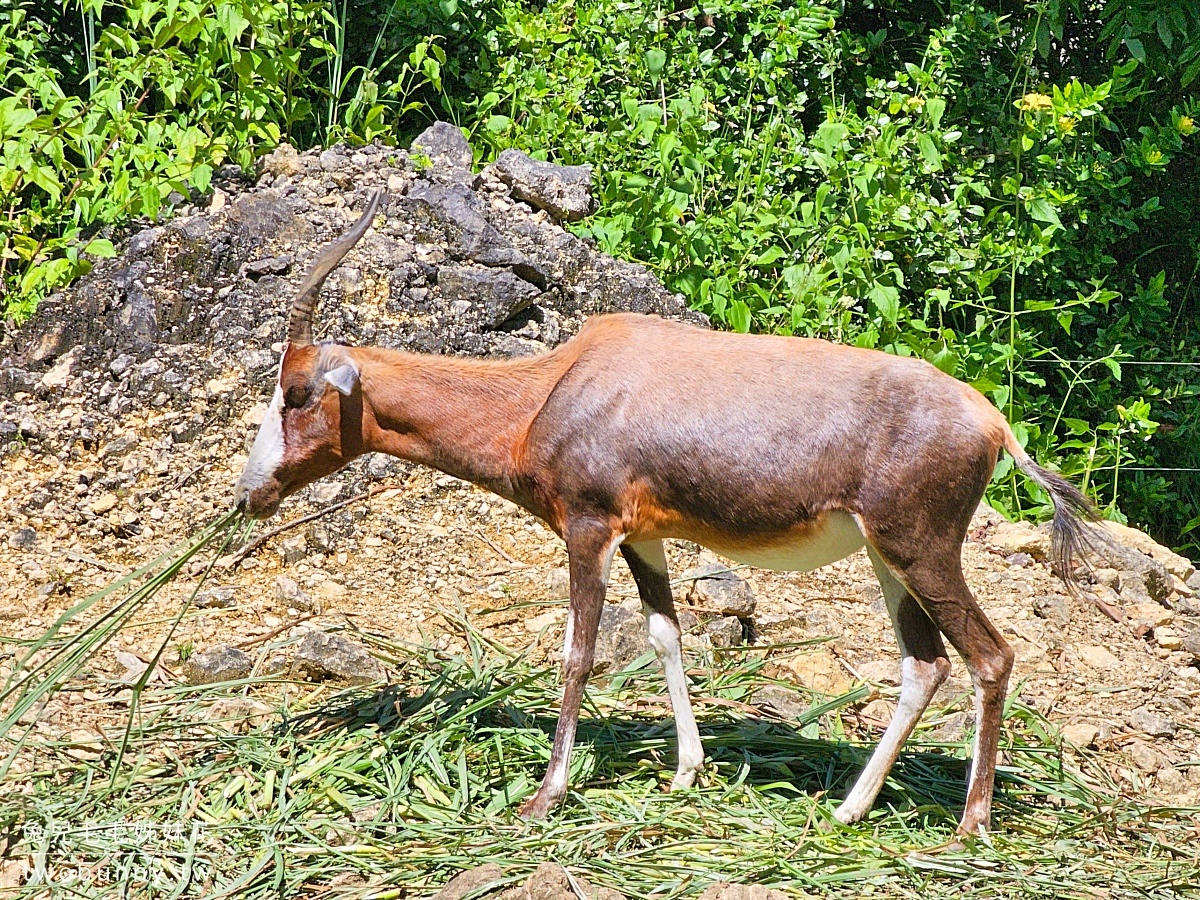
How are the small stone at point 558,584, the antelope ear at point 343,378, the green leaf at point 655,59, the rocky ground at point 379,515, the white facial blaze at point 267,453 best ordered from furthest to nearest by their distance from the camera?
the green leaf at point 655,59, the small stone at point 558,584, the rocky ground at point 379,515, the white facial blaze at point 267,453, the antelope ear at point 343,378

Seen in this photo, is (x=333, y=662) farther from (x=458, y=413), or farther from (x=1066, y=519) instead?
(x=1066, y=519)

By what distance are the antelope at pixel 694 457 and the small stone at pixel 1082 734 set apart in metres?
1.17

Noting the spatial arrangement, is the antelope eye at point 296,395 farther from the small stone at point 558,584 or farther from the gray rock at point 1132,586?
the gray rock at point 1132,586

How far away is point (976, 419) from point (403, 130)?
7.54 m

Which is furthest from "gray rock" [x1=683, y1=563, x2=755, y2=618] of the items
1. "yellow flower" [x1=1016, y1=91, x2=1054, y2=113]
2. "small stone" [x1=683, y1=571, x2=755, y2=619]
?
"yellow flower" [x1=1016, y1=91, x2=1054, y2=113]

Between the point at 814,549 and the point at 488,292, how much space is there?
409 cm

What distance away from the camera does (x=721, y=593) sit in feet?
24.4

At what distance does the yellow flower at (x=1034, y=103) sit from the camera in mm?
9797

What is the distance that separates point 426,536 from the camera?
27.6ft

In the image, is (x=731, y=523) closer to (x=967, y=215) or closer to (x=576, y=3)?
(x=967, y=215)

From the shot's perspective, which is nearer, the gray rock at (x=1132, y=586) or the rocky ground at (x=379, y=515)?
the rocky ground at (x=379, y=515)

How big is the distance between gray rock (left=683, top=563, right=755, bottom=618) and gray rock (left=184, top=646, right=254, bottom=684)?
2350mm

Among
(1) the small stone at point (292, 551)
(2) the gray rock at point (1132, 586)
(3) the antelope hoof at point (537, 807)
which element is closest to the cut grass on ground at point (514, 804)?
(3) the antelope hoof at point (537, 807)

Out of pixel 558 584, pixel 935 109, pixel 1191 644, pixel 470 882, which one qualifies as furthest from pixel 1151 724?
pixel 935 109
